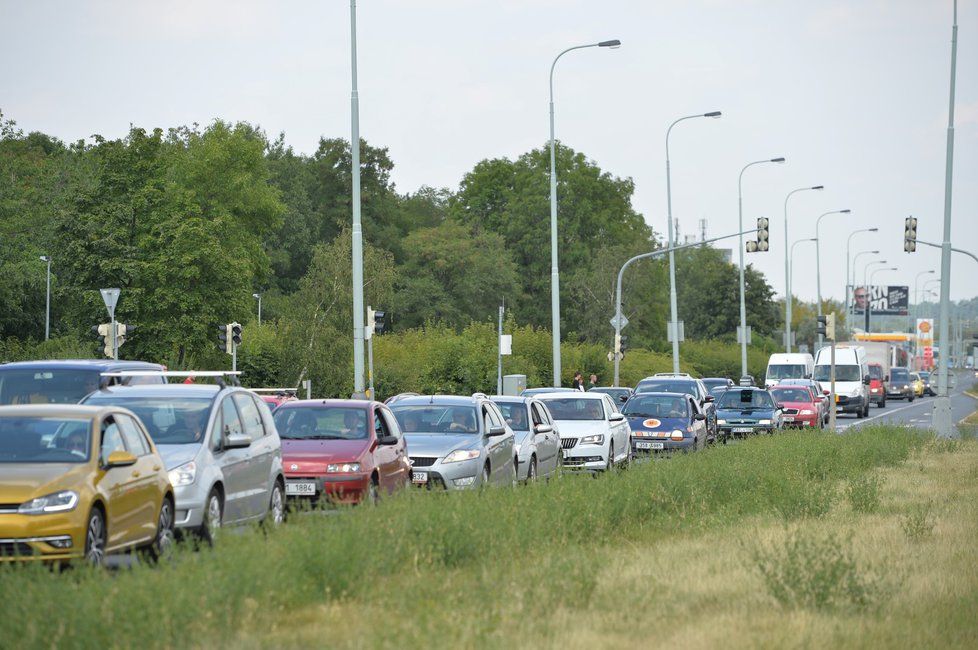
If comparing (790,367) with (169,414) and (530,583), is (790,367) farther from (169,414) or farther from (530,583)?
(530,583)

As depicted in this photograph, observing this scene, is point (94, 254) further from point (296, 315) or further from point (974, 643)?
point (974, 643)

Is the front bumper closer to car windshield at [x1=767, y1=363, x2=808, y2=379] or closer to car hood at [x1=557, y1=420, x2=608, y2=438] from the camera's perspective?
car hood at [x1=557, y1=420, x2=608, y2=438]

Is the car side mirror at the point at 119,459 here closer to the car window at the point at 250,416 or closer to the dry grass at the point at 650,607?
the dry grass at the point at 650,607

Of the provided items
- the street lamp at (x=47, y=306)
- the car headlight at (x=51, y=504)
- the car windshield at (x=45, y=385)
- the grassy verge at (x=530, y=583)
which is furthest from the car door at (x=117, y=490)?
the street lamp at (x=47, y=306)

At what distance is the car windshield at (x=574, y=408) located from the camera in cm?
2834

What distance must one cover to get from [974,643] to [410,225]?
94.4m

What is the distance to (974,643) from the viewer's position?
9.56 metres

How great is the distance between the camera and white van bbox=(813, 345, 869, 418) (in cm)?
6425

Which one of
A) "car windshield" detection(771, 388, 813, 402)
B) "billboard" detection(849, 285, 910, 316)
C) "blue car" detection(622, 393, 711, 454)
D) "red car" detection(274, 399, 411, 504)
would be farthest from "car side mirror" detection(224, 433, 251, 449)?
"billboard" detection(849, 285, 910, 316)

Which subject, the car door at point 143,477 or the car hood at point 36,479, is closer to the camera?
the car hood at point 36,479

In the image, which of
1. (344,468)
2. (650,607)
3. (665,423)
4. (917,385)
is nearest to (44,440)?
(650,607)

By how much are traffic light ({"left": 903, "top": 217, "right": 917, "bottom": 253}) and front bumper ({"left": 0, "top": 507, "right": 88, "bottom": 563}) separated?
4081 centimetres

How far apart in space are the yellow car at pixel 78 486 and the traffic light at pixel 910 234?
38.9 metres

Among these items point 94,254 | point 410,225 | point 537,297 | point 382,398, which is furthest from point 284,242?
point 382,398
